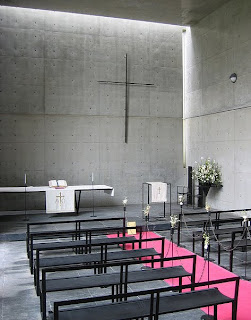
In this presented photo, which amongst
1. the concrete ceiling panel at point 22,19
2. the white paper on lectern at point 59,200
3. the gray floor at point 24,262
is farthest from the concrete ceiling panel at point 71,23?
the gray floor at point 24,262

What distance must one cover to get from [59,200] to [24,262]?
11.1ft

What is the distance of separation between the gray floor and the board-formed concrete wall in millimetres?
1532

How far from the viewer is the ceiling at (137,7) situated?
1155cm

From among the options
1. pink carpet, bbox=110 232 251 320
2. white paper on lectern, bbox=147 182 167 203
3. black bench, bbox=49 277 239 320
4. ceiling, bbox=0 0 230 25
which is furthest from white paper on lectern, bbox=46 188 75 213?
black bench, bbox=49 277 239 320

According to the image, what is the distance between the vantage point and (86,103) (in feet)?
42.4

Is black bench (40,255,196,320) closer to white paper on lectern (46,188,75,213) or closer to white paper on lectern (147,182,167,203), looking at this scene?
white paper on lectern (46,188,75,213)

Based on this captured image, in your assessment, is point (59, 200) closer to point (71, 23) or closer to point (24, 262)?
point (24, 262)

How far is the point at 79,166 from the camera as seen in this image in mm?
12828

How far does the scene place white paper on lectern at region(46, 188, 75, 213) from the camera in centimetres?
1000

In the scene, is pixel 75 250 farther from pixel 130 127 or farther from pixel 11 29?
pixel 11 29

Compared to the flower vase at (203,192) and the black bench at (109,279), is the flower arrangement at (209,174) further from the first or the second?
the black bench at (109,279)

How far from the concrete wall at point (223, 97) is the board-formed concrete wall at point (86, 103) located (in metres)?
0.70

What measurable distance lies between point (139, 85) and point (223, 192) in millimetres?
4857

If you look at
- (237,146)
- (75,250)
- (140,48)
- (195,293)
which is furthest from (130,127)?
(195,293)
